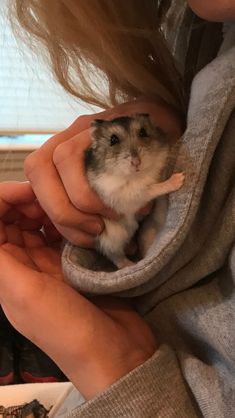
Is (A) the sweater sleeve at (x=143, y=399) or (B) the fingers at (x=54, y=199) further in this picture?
(B) the fingers at (x=54, y=199)

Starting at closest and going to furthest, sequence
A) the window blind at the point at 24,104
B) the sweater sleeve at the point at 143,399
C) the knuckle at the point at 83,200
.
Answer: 1. the sweater sleeve at the point at 143,399
2. the knuckle at the point at 83,200
3. the window blind at the point at 24,104

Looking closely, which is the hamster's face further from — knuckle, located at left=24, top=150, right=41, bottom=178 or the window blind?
the window blind

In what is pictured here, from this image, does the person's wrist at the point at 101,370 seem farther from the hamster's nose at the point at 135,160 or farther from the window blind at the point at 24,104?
the window blind at the point at 24,104

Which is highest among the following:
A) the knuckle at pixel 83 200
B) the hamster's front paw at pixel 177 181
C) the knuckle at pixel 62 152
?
the hamster's front paw at pixel 177 181

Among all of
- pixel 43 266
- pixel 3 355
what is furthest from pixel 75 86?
pixel 3 355

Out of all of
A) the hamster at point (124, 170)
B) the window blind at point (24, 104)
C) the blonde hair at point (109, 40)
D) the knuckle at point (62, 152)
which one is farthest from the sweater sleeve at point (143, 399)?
the window blind at point (24, 104)

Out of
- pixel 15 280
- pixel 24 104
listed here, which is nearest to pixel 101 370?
pixel 15 280

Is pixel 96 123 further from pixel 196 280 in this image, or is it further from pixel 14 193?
pixel 196 280
